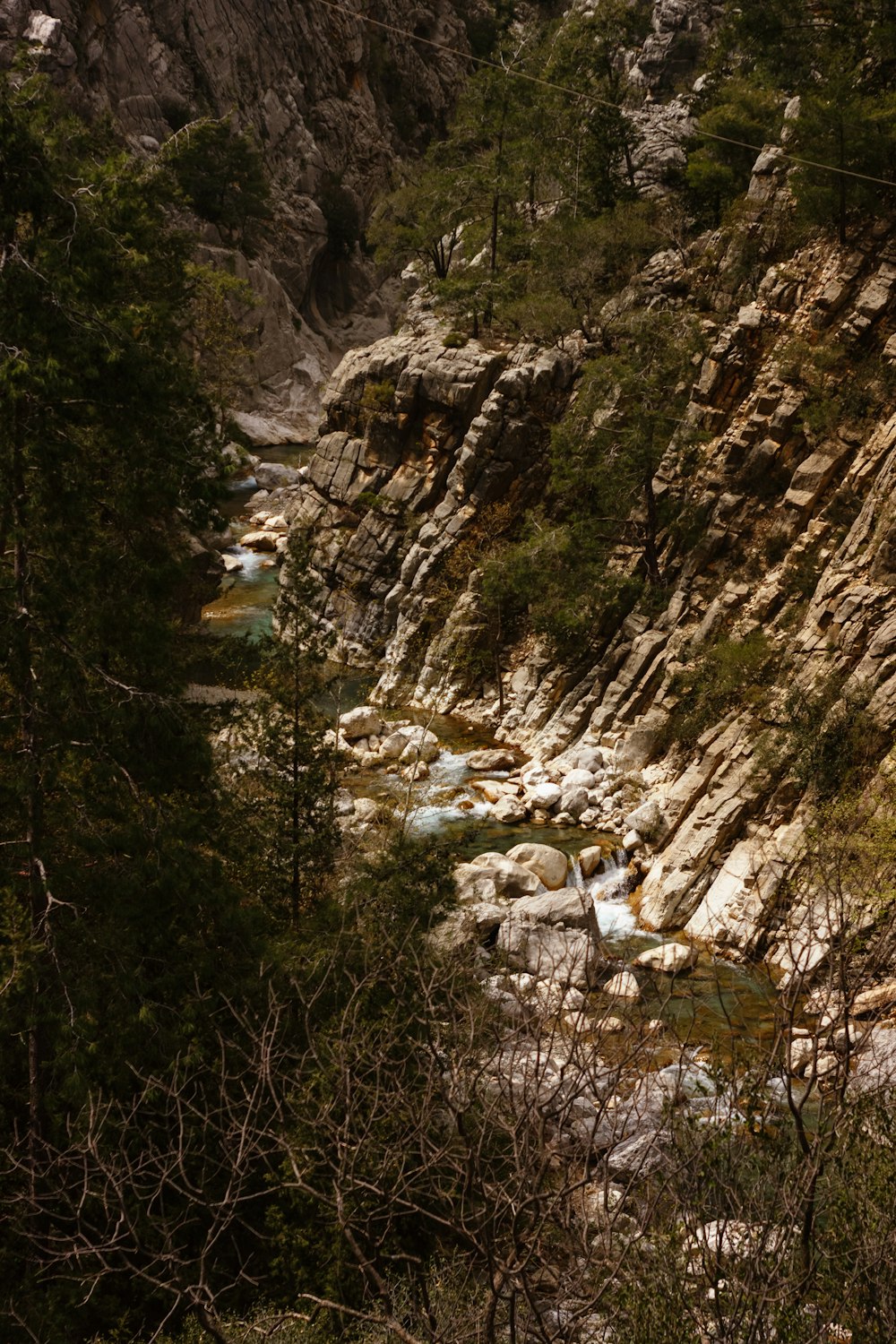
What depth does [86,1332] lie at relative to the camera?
27.3 ft

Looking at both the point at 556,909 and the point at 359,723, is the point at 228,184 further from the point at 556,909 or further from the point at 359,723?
the point at 556,909

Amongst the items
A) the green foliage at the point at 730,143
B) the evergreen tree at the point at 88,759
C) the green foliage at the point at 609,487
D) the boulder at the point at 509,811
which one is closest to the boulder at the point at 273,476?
the green foliage at the point at 609,487

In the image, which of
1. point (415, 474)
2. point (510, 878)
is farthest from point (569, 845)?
point (415, 474)

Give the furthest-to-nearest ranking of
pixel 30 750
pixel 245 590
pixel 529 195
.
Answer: pixel 245 590, pixel 529 195, pixel 30 750

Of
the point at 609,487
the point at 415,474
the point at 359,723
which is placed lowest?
the point at 359,723

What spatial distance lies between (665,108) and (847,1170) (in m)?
51.0

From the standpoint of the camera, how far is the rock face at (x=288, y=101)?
56.0 m

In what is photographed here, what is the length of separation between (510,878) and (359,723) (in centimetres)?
1038

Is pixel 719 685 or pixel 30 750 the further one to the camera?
pixel 719 685

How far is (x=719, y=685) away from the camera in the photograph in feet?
72.2

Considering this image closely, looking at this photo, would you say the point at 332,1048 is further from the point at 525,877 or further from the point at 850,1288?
the point at 525,877

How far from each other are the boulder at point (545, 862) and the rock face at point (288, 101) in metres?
39.1

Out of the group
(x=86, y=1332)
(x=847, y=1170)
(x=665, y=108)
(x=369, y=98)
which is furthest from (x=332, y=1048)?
(x=369, y=98)

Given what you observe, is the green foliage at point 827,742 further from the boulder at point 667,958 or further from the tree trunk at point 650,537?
the tree trunk at point 650,537
